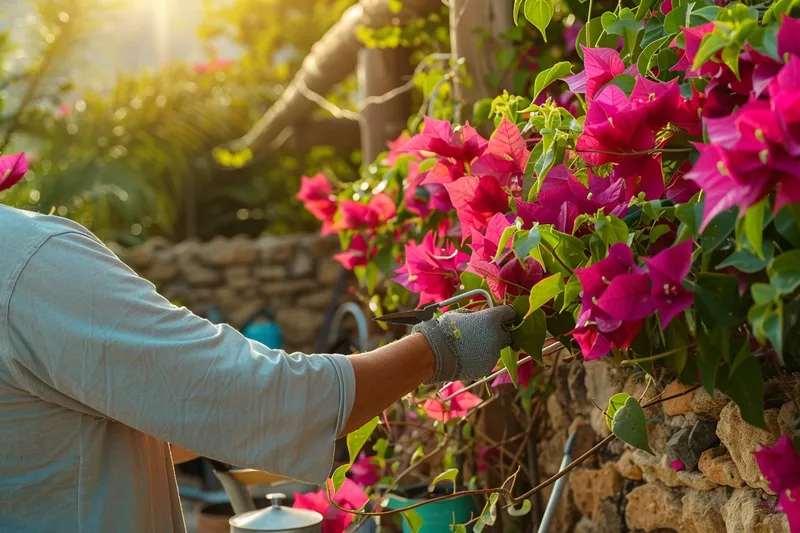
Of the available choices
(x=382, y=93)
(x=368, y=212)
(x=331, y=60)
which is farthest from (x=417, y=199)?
(x=331, y=60)

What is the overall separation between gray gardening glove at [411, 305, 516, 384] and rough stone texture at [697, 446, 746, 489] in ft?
1.44

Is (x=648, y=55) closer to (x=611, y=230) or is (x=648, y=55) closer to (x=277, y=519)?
(x=611, y=230)

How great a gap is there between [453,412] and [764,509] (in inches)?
25.4

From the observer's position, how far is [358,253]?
2217 millimetres

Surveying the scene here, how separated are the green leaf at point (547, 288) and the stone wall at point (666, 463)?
28cm

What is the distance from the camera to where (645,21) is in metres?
1.28

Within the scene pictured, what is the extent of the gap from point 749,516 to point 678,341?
504 millimetres

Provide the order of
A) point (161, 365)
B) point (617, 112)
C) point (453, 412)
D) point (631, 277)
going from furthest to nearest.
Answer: point (453, 412) < point (161, 365) < point (617, 112) < point (631, 277)

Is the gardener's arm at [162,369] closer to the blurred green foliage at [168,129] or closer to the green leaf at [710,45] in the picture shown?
the green leaf at [710,45]

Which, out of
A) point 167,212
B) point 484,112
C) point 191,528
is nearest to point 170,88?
point 167,212

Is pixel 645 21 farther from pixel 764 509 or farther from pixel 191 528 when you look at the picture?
pixel 191 528

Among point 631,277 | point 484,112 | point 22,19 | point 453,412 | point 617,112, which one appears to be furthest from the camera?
point 22,19

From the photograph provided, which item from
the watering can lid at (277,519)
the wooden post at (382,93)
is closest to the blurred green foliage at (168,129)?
the wooden post at (382,93)

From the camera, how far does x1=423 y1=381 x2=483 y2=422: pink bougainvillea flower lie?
1792 millimetres
